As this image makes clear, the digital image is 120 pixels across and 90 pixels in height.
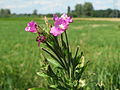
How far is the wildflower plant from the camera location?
42.4 inches

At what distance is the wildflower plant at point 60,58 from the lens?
3.54 feet

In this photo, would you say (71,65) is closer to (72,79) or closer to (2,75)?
(72,79)

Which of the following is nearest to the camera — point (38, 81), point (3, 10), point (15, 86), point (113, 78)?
point (113, 78)

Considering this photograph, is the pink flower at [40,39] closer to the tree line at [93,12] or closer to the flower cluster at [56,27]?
the flower cluster at [56,27]

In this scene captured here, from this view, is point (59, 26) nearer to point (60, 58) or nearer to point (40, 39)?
point (40, 39)

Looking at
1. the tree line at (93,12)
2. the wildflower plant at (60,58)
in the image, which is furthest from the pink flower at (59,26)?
the tree line at (93,12)

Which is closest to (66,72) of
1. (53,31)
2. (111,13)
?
(53,31)

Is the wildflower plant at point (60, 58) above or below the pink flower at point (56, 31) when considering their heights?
below

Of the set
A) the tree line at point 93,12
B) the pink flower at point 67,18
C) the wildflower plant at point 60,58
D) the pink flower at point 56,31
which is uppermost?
A: the pink flower at point 67,18

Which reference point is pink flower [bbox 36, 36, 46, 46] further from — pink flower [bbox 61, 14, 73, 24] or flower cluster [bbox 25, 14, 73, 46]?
pink flower [bbox 61, 14, 73, 24]

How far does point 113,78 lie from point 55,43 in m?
1.53

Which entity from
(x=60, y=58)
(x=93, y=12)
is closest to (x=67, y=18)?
(x=60, y=58)

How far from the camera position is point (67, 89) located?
1.29m

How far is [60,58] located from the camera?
47.5 inches
